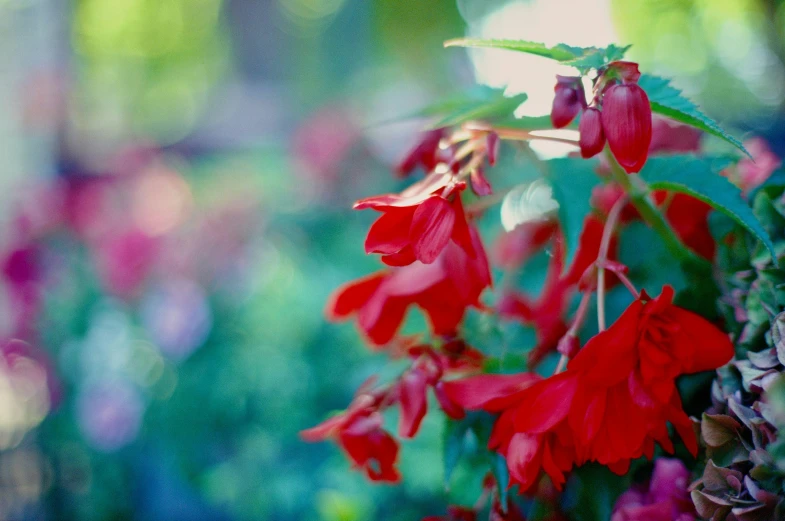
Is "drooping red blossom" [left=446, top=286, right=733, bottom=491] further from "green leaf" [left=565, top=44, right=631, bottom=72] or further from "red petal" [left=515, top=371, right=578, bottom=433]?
"green leaf" [left=565, top=44, right=631, bottom=72]

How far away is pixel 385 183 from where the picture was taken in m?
1.47

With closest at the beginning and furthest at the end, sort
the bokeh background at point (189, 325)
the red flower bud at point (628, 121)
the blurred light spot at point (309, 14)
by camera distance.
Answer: the red flower bud at point (628, 121)
the bokeh background at point (189, 325)
the blurred light spot at point (309, 14)

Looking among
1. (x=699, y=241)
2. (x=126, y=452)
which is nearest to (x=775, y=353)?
(x=699, y=241)

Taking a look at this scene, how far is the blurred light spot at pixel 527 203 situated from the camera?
1.17 ft

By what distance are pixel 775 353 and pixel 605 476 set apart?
0.12m

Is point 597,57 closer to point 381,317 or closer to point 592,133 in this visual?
point 592,133

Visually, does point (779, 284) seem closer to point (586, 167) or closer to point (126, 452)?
point (586, 167)

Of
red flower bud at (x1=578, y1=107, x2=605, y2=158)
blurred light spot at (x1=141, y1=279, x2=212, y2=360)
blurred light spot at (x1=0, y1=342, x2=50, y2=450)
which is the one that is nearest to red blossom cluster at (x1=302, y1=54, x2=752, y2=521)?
red flower bud at (x1=578, y1=107, x2=605, y2=158)

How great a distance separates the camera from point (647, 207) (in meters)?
0.36

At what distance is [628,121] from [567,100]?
39 millimetres

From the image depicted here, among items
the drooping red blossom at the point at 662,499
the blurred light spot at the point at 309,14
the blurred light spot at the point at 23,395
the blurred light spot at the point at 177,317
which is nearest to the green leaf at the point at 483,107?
the drooping red blossom at the point at 662,499

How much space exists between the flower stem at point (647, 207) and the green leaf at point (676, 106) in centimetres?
4

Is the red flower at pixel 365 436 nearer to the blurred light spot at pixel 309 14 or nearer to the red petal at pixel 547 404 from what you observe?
the red petal at pixel 547 404

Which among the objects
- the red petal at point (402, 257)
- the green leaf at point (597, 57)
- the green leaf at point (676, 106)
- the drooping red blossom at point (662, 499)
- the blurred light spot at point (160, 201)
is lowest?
the blurred light spot at point (160, 201)
